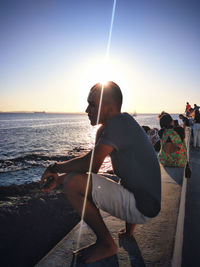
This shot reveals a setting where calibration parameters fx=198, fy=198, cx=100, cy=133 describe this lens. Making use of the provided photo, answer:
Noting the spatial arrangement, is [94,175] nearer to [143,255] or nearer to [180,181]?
[143,255]

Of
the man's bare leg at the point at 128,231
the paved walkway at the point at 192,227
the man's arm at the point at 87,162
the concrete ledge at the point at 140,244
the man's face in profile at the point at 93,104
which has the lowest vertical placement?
the paved walkway at the point at 192,227

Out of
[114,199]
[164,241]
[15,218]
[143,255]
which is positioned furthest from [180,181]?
[15,218]

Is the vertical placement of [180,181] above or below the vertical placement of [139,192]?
below

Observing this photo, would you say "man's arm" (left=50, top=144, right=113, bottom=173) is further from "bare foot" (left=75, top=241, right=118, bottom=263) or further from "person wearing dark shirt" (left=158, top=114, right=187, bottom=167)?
"person wearing dark shirt" (left=158, top=114, right=187, bottom=167)

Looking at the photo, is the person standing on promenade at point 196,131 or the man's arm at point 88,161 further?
the person standing on promenade at point 196,131

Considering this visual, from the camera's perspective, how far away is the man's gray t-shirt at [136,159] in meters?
1.67

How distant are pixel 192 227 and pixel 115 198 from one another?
2.05 m

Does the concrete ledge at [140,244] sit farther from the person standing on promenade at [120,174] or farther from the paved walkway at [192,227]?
the paved walkway at [192,227]

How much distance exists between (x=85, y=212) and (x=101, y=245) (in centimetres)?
35

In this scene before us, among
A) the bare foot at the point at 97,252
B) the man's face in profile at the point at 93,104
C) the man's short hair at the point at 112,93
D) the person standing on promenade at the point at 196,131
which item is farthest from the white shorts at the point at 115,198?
the person standing on promenade at the point at 196,131

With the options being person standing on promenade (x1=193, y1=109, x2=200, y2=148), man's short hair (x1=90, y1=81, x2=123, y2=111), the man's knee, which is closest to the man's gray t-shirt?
man's short hair (x1=90, y1=81, x2=123, y2=111)

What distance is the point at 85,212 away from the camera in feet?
5.86

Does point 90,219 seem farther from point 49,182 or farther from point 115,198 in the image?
point 49,182

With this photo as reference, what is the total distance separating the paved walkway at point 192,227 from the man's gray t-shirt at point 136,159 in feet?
3.85
